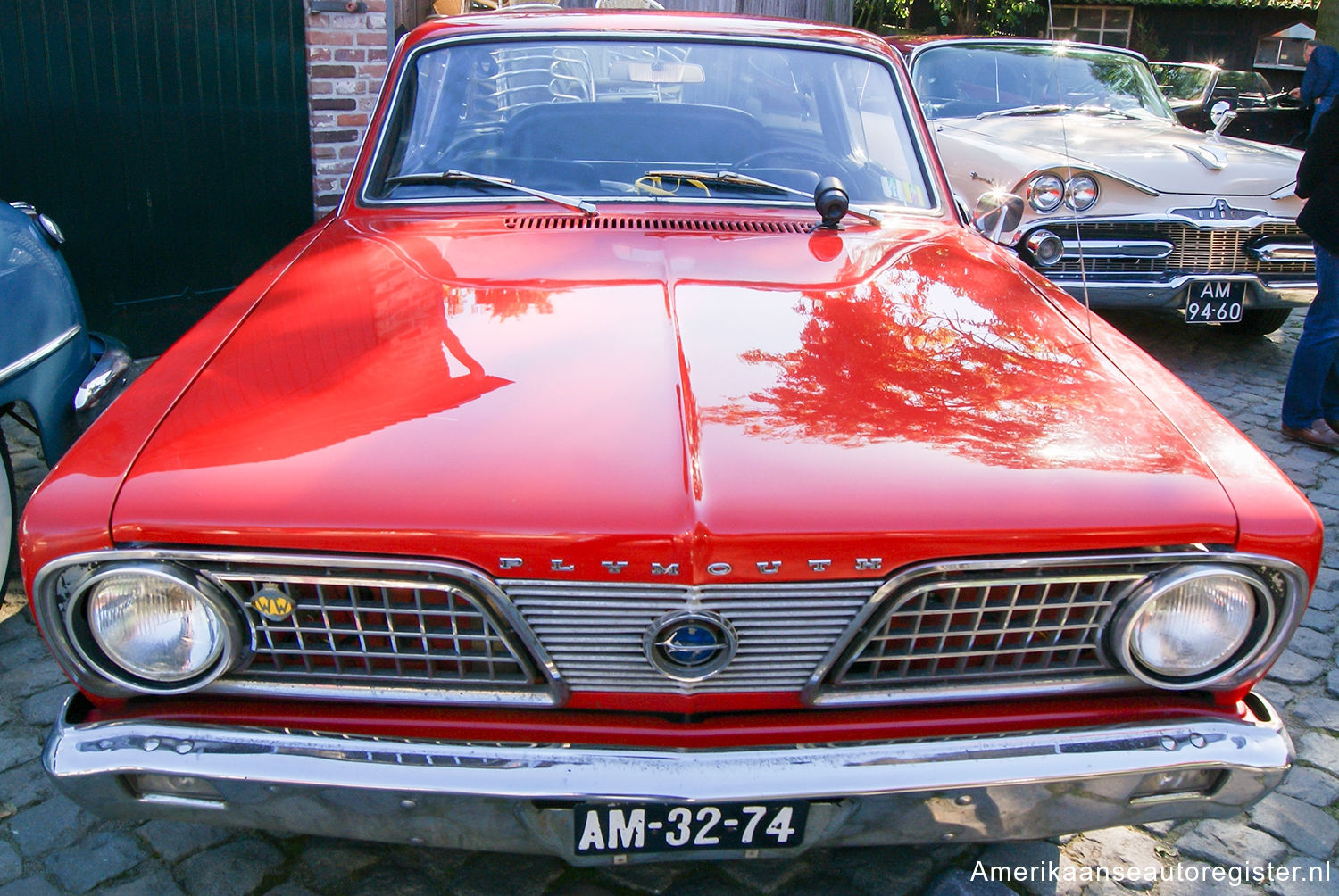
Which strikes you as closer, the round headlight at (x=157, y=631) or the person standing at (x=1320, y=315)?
the round headlight at (x=157, y=631)

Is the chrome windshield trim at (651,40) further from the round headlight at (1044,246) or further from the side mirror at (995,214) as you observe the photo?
the round headlight at (1044,246)

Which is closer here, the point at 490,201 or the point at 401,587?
the point at 401,587

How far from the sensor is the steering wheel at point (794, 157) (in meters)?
2.92

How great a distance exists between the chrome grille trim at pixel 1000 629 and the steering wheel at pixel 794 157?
1.56 meters

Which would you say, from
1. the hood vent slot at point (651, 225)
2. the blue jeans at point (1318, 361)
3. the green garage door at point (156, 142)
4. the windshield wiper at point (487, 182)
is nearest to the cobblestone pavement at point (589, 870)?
the hood vent slot at point (651, 225)

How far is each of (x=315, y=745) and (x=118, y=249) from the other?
423cm

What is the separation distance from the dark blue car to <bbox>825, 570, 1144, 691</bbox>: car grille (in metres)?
2.37

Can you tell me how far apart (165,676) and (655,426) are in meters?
0.85

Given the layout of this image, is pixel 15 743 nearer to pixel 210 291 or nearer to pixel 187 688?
pixel 187 688

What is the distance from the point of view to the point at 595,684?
1.68 meters

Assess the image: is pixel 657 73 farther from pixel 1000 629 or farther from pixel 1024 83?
pixel 1024 83

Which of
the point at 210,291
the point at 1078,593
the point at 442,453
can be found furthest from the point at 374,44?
the point at 1078,593

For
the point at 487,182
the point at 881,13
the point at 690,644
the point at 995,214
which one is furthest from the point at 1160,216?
the point at 881,13

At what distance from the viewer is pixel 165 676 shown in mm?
1674
